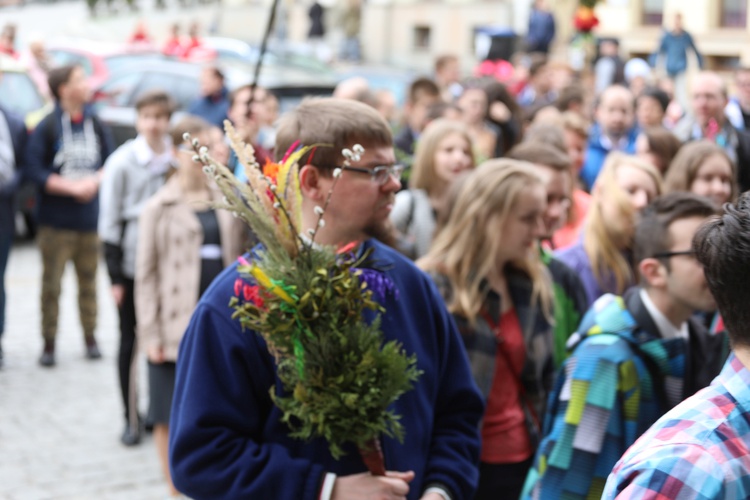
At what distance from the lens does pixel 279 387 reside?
300 cm

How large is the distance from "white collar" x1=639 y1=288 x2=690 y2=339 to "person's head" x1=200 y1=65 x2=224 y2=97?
8.03m

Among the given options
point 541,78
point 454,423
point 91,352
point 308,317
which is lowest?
point 91,352

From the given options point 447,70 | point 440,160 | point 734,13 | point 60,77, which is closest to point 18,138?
point 60,77

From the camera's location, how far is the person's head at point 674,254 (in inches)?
146

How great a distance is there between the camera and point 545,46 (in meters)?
22.0

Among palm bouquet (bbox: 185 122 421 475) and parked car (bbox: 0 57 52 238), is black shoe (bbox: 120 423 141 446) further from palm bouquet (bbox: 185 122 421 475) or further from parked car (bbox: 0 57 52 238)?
parked car (bbox: 0 57 52 238)

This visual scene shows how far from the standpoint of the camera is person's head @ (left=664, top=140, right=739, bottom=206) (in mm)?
5715

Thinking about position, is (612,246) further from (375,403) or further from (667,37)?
(667,37)

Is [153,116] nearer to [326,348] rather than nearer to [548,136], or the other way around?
[548,136]

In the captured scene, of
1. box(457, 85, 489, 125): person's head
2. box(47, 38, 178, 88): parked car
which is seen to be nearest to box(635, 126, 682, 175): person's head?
box(457, 85, 489, 125): person's head

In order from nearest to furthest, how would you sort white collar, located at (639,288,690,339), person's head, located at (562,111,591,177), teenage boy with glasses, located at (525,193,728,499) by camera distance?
teenage boy with glasses, located at (525,193,728,499) < white collar, located at (639,288,690,339) < person's head, located at (562,111,591,177)

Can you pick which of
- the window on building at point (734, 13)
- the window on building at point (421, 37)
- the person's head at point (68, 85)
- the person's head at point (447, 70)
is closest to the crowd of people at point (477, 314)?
the person's head at point (68, 85)

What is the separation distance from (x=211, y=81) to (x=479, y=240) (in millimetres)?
7344

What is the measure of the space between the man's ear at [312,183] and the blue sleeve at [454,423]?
18.2 inches
